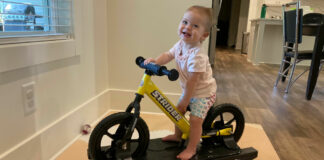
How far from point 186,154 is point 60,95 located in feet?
2.29

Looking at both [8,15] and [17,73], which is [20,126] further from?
[8,15]

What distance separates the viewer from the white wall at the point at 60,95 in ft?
3.19

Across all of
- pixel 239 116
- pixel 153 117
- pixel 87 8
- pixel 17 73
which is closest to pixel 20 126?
pixel 17 73

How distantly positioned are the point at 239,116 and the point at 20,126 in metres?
1.04

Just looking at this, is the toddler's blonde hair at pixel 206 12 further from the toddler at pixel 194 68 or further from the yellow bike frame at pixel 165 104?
the yellow bike frame at pixel 165 104

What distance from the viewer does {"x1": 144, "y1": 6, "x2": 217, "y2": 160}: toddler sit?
1.07 m

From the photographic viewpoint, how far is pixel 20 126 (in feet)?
3.35

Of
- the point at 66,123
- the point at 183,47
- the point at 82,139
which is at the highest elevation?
the point at 183,47

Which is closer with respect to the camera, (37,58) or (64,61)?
(37,58)

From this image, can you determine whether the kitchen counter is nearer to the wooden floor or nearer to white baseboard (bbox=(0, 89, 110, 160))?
the wooden floor

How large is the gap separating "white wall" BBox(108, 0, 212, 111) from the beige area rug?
0.68ft

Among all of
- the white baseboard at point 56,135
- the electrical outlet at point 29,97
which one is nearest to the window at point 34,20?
the electrical outlet at point 29,97

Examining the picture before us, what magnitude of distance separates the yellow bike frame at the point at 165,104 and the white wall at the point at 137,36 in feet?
2.10

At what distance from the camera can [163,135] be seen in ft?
4.90
